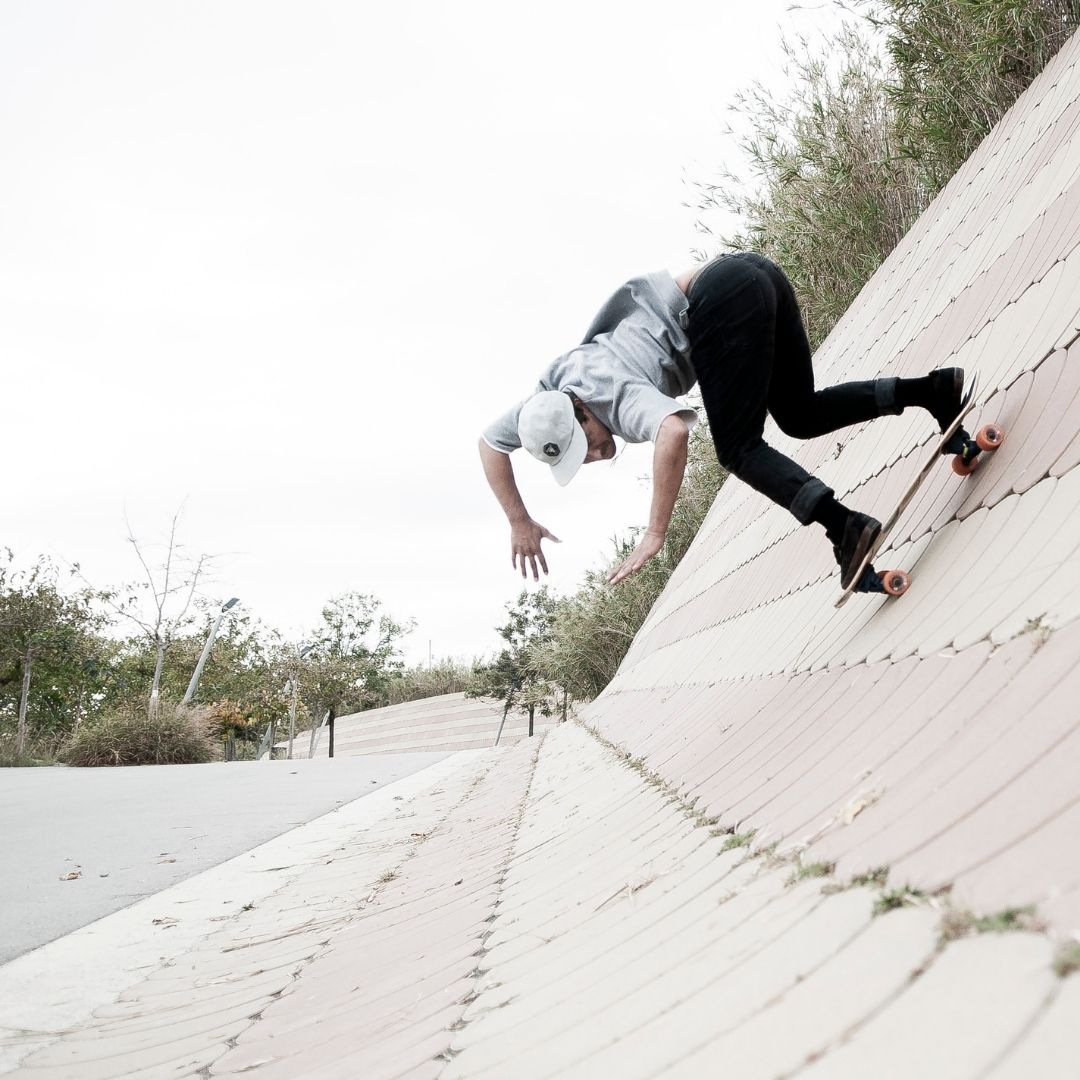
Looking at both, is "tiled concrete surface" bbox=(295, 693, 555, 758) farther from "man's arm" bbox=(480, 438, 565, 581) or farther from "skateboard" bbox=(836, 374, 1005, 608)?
"skateboard" bbox=(836, 374, 1005, 608)

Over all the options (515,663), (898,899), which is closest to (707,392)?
(898,899)

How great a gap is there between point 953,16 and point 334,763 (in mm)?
9727

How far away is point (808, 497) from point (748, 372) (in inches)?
17.0

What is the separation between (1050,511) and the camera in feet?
6.88

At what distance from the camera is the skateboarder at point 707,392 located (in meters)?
2.68

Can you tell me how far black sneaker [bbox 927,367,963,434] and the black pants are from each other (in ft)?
0.37

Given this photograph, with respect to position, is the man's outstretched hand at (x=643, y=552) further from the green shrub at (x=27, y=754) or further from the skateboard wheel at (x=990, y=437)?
the green shrub at (x=27, y=754)

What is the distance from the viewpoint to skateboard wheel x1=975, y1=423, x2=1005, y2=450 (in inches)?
106

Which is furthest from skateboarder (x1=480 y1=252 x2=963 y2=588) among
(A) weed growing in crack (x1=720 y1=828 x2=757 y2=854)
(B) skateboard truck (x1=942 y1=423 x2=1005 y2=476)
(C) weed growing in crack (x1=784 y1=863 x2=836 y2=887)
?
(C) weed growing in crack (x1=784 y1=863 x2=836 y2=887)

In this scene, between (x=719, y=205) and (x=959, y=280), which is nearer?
(x=959, y=280)

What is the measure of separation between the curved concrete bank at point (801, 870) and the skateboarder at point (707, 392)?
31cm


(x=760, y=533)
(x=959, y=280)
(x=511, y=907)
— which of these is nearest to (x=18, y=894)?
(x=511, y=907)

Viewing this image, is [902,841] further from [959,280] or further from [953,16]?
[953,16]

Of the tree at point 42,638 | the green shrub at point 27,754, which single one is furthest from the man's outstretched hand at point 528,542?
the tree at point 42,638
